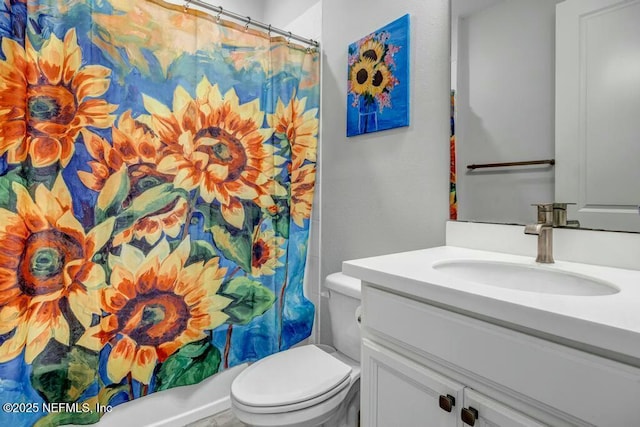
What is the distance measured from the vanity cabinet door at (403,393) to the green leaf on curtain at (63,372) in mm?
1054

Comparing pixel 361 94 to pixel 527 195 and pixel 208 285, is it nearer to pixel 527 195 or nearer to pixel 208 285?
pixel 527 195

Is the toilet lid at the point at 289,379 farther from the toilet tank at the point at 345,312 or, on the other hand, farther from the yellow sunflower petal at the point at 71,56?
the yellow sunflower petal at the point at 71,56

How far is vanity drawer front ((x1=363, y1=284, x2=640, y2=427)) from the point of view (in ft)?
1.65

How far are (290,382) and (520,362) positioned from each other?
850 mm

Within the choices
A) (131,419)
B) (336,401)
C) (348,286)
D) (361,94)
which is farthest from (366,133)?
(131,419)

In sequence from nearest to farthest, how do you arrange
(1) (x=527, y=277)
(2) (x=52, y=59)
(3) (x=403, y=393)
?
1. (3) (x=403, y=393)
2. (1) (x=527, y=277)
3. (2) (x=52, y=59)

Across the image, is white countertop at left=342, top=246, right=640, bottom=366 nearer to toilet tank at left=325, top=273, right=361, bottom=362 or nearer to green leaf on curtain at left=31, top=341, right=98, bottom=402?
toilet tank at left=325, top=273, right=361, bottom=362

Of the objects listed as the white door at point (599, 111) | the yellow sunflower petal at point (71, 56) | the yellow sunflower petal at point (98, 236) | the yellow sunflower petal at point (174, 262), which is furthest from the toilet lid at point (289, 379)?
the yellow sunflower petal at point (71, 56)

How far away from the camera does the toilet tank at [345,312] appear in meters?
1.40

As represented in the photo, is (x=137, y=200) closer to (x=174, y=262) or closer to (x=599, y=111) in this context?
(x=174, y=262)

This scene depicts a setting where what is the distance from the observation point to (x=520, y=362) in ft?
1.97

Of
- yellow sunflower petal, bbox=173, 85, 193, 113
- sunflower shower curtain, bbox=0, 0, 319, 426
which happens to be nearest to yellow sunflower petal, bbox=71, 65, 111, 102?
sunflower shower curtain, bbox=0, 0, 319, 426

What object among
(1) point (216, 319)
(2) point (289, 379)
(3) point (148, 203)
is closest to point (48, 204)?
(3) point (148, 203)

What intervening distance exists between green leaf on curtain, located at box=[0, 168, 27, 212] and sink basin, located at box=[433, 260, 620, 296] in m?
1.38
